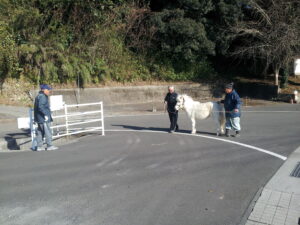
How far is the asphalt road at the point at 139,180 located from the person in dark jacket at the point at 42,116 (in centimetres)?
54

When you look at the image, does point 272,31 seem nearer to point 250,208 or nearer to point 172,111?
point 172,111

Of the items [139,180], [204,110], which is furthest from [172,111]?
[139,180]

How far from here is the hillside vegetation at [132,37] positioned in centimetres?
2198

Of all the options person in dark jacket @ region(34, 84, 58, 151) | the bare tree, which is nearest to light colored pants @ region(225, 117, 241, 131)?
person in dark jacket @ region(34, 84, 58, 151)

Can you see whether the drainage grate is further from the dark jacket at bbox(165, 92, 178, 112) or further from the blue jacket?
the dark jacket at bbox(165, 92, 178, 112)

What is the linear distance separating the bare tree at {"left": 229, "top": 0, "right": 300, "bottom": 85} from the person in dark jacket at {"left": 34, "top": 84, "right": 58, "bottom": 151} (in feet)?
63.8

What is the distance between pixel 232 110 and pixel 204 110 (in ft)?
3.72

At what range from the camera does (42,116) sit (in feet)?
A: 32.0

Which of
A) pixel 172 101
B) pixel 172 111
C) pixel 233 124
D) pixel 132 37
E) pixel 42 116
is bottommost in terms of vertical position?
pixel 233 124

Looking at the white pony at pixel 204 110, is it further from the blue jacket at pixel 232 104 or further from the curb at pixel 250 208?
the curb at pixel 250 208

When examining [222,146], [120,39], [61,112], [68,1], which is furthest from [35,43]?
[222,146]

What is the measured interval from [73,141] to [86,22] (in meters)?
16.0

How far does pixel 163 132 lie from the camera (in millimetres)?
12680

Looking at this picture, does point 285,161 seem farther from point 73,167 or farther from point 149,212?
point 73,167
